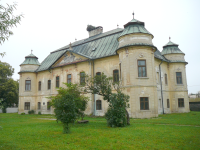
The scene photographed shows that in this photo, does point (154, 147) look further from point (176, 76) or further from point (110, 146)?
point (176, 76)

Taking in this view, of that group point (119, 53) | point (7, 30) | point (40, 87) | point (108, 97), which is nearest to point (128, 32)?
point (119, 53)

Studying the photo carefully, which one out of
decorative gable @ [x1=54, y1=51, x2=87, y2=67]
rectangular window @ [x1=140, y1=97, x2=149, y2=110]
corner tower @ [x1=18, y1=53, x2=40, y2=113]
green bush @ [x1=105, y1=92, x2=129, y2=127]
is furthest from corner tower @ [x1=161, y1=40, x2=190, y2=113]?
corner tower @ [x1=18, y1=53, x2=40, y2=113]

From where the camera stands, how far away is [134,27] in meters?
21.2

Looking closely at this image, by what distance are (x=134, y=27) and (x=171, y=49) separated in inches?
420

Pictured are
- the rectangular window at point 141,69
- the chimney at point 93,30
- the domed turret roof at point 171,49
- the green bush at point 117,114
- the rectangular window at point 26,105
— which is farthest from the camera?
the chimney at point 93,30

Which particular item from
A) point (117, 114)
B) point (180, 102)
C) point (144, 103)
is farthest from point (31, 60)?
point (180, 102)

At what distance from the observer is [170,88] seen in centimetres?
2753

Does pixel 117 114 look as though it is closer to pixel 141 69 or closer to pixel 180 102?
pixel 141 69

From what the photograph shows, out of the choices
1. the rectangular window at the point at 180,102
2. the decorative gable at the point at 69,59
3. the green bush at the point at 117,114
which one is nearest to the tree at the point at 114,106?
the green bush at the point at 117,114

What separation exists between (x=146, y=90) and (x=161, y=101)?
6516mm

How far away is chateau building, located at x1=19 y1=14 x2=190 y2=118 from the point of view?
786 inches

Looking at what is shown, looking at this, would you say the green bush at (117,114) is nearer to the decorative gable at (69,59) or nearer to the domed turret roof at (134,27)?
the domed turret roof at (134,27)

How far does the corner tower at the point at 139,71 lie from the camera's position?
19453mm

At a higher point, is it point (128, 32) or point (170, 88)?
point (128, 32)
